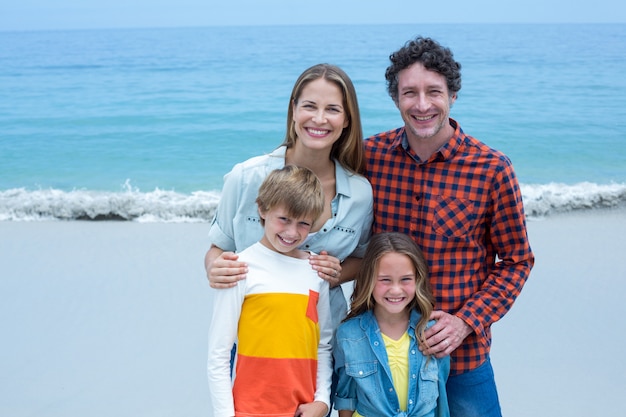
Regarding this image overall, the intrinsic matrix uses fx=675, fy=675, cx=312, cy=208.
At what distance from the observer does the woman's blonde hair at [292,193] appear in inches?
88.7

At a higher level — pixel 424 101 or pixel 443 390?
pixel 424 101

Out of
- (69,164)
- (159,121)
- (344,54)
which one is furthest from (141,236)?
(344,54)

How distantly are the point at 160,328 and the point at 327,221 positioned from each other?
2.81 meters

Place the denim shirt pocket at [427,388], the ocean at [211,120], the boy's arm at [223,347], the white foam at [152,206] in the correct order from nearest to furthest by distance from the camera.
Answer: the boy's arm at [223,347] < the denim shirt pocket at [427,388] < the white foam at [152,206] < the ocean at [211,120]

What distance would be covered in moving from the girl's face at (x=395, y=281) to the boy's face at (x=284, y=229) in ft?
1.02

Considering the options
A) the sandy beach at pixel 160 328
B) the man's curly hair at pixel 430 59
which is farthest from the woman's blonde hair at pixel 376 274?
the sandy beach at pixel 160 328

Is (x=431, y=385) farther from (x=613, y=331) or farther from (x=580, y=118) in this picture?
(x=580, y=118)

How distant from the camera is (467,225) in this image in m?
2.45

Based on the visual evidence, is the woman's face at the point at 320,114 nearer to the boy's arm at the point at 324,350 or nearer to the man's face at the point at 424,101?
the man's face at the point at 424,101

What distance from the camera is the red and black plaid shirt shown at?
2.44 metres

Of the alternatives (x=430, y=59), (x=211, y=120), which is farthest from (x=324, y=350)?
(x=211, y=120)

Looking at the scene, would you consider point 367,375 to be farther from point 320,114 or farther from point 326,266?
point 320,114

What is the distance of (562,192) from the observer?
29.3ft

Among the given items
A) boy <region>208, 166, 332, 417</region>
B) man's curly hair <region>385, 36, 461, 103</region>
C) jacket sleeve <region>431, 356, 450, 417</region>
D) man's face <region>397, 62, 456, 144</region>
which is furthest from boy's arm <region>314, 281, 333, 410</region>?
man's curly hair <region>385, 36, 461, 103</region>
